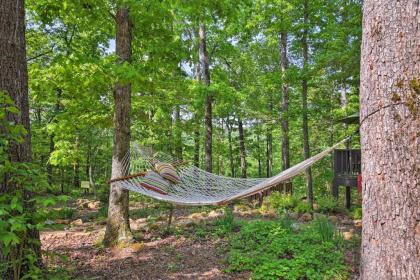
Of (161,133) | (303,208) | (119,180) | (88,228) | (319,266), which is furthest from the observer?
(161,133)

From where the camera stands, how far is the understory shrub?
258cm


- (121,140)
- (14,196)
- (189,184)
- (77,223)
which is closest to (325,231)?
(189,184)

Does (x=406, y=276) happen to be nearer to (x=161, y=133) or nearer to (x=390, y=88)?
(x=390, y=88)

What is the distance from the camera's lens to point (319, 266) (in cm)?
269

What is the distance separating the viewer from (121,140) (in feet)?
11.7

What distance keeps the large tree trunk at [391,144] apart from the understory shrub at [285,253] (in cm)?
144

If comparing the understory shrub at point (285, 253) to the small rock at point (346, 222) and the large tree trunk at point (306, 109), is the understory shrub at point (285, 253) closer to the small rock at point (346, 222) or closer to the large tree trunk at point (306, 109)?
the small rock at point (346, 222)

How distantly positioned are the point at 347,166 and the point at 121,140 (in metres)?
4.20

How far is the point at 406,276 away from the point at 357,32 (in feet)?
15.3

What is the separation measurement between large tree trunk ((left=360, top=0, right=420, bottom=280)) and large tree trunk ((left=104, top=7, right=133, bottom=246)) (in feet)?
9.25

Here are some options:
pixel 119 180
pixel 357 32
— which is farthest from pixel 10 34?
pixel 357 32

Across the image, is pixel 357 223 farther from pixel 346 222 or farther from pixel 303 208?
pixel 303 208

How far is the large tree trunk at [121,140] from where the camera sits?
3520mm

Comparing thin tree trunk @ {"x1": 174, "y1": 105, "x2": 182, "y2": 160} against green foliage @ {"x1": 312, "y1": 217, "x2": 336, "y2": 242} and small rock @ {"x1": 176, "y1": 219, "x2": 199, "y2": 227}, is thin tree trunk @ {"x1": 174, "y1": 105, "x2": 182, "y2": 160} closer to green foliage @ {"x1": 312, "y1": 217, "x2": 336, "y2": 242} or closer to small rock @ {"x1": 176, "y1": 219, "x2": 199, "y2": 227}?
small rock @ {"x1": 176, "y1": 219, "x2": 199, "y2": 227}
